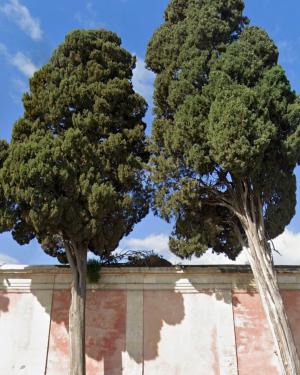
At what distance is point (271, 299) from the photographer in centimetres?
813

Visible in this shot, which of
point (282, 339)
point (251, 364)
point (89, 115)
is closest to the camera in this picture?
point (282, 339)

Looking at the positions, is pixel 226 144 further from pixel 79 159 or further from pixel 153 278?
pixel 153 278

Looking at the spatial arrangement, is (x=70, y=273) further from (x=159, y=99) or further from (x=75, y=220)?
(x=159, y=99)

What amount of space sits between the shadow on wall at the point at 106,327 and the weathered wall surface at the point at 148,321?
0.8 inches

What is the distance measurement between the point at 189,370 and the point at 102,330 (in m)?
2.18

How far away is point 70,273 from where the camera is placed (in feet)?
33.1

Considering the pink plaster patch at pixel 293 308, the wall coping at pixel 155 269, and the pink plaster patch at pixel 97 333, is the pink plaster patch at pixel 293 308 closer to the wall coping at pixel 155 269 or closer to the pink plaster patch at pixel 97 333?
the wall coping at pixel 155 269

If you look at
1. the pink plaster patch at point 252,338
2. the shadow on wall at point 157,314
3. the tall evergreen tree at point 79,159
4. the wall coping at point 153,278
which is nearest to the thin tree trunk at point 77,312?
the tall evergreen tree at point 79,159

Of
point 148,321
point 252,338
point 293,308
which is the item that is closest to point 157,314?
point 148,321

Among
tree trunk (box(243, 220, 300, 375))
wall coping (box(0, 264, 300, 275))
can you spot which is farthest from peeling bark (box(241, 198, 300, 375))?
wall coping (box(0, 264, 300, 275))

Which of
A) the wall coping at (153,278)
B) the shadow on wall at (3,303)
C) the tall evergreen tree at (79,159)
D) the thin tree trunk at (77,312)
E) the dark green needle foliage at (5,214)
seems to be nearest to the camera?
the thin tree trunk at (77,312)

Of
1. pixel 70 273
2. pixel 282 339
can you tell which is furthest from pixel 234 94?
pixel 70 273

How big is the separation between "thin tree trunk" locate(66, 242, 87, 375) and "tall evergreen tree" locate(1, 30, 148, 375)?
0.06 feet

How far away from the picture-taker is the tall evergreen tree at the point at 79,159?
8.56 meters
